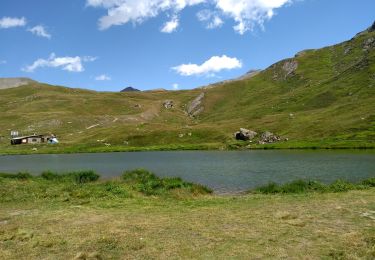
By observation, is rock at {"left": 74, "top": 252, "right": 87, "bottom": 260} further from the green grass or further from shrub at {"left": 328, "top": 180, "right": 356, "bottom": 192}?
shrub at {"left": 328, "top": 180, "right": 356, "bottom": 192}

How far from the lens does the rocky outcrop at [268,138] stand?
141 metres

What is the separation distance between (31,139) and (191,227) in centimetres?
17028

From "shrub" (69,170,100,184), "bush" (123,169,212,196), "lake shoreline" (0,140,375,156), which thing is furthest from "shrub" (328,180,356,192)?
"lake shoreline" (0,140,375,156)

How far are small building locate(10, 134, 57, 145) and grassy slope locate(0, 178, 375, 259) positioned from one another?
5843 inches

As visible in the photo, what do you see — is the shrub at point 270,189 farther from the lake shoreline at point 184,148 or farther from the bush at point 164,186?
the lake shoreline at point 184,148

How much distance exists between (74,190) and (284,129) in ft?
384

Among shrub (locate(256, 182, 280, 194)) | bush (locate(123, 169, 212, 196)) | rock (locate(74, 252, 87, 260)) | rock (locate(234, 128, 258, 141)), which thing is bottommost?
shrub (locate(256, 182, 280, 194))

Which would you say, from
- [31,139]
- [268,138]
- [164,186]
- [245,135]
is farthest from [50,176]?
[31,139]

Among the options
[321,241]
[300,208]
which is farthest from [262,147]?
[321,241]

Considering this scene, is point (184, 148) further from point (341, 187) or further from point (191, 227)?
point (191, 227)

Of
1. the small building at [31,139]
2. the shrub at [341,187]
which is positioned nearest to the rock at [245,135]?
the small building at [31,139]

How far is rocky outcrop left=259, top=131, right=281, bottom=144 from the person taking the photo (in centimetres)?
14112

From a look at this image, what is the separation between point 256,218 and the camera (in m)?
27.1

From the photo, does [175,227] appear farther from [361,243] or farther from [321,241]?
Result: [361,243]
